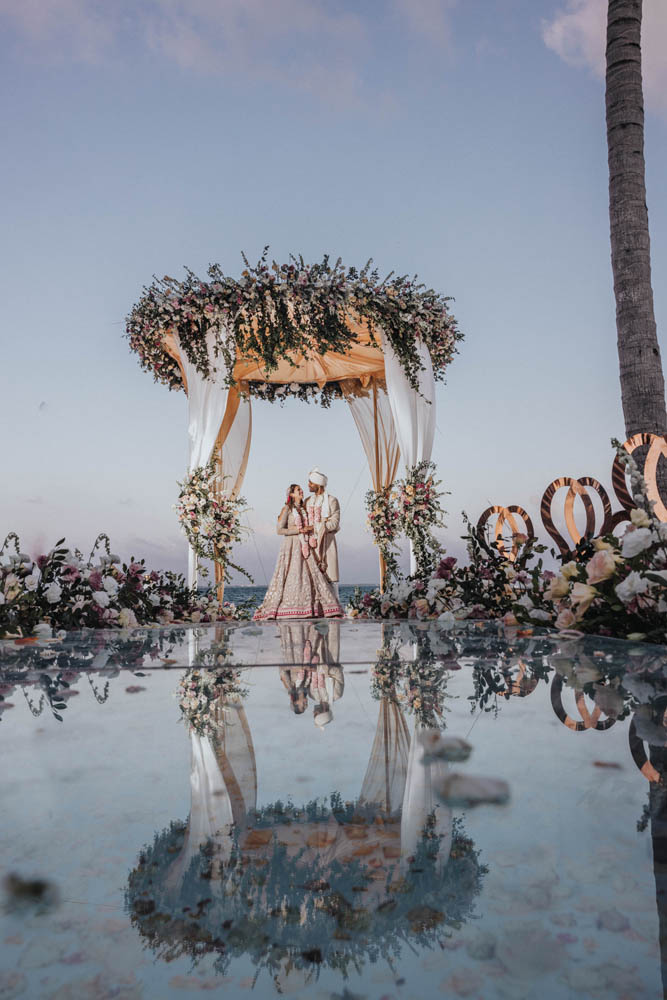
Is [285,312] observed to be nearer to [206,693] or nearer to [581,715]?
[206,693]

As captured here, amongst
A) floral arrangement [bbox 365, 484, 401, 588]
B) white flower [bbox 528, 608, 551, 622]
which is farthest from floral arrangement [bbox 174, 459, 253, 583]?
white flower [bbox 528, 608, 551, 622]

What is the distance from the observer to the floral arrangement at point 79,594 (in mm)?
3482

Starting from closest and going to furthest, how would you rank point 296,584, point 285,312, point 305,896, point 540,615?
point 305,896 < point 540,615 < point 285,312 < point 296,584

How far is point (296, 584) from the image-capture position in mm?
8148

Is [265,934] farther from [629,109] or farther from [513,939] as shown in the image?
[629,109]

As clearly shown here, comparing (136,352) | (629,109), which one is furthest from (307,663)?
(136,352)

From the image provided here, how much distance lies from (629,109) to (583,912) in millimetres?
6358

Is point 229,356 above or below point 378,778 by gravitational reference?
above

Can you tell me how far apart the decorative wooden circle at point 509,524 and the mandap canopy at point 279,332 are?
2.79 meters

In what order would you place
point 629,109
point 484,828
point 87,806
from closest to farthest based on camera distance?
point 484,828
point 87,806
point 629,109

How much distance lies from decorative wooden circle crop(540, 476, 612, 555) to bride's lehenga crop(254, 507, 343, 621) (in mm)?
4609

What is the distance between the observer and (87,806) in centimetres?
76

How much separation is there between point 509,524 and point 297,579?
3842mm

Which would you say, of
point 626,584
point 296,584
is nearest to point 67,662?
point 626,584
